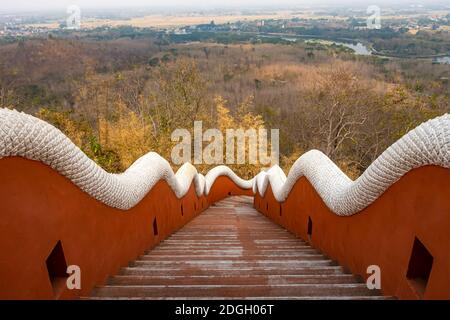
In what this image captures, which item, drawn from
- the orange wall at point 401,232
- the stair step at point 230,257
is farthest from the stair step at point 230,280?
the stair step at point 230,257

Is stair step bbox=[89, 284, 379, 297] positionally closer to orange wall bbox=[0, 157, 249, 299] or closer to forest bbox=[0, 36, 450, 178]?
orange wall bbox=[0, 157, 249, 299]

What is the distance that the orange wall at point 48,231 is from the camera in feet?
5.79

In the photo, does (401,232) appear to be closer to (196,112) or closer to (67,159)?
(67,159)

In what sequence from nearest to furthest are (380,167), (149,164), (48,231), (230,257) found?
(48,231) → (380,167) → (230,257) → (149,164)

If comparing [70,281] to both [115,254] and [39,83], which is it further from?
[39,83]

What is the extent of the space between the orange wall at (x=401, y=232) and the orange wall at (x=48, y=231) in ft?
6.25

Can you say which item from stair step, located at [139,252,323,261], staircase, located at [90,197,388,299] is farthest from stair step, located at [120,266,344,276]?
stair step, located at [139,252,323,261]

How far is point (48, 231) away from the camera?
6.74 ft

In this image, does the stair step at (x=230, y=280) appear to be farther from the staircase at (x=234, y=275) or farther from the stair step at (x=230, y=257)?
the stair step at (x=230, y=257)

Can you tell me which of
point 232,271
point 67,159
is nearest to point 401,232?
point 232,271

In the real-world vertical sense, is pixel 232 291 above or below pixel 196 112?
above

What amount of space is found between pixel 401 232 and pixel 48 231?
199 centimetres

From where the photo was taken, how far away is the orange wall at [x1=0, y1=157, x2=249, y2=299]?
1764mm

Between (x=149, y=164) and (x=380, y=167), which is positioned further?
(x=149, y=164)
